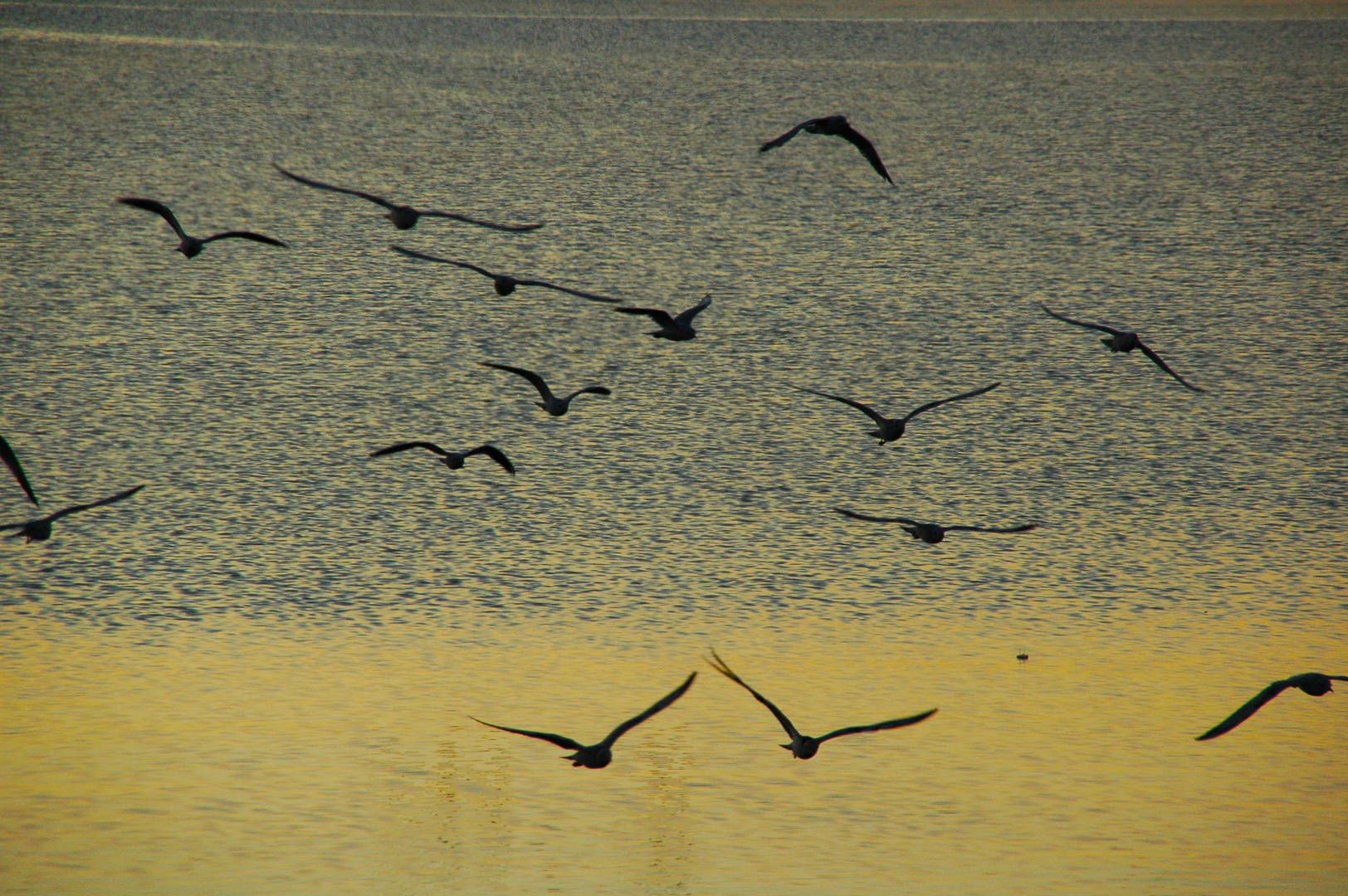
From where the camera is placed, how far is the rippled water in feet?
24.9

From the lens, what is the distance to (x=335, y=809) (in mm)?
7570

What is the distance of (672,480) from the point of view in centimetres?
1134

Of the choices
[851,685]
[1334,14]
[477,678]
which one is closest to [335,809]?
[477,678]

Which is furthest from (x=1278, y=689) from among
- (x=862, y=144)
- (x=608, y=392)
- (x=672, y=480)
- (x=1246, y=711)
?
(x=672, y=480)

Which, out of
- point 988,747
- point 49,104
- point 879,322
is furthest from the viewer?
point 49,104

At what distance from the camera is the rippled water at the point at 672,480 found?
24.9 ft

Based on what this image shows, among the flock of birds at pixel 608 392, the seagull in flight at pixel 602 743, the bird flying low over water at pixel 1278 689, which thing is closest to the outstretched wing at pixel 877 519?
the flock of birds at pixel 608 392

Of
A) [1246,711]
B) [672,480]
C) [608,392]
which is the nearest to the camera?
[1246,711]

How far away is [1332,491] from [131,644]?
Result: 26.6ft

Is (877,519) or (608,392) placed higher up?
(608,392)

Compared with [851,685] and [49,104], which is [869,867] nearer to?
[851,685]

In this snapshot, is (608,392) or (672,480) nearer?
(608,392)

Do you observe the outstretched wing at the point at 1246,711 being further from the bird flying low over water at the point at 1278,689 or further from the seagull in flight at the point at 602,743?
the seagull in flight at the point at 602,743

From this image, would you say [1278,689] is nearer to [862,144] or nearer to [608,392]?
[862,144]
